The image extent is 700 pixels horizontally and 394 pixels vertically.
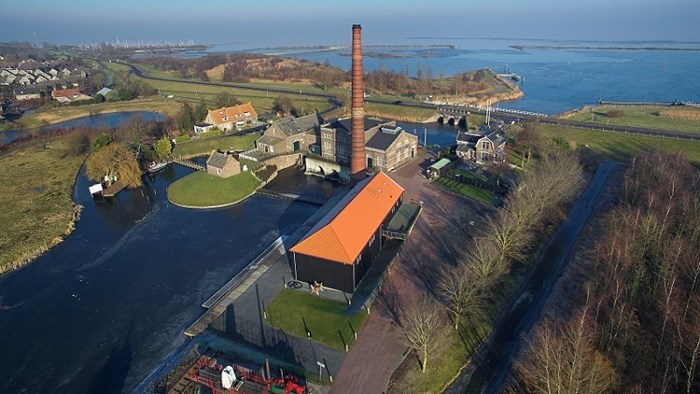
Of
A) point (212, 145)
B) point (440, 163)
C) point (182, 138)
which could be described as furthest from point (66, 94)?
point (440, 163)

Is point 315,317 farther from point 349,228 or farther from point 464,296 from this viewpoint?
point 464,296

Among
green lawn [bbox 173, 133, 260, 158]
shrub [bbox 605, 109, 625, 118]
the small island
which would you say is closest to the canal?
the small island

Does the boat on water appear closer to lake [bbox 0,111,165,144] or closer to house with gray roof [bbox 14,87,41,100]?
lake [bbox 0,111,165,144]

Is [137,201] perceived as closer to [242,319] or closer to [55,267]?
[55,267]

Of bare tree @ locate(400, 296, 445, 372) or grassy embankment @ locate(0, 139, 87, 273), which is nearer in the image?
bare tree @ locate(400, 296, 445, 372)

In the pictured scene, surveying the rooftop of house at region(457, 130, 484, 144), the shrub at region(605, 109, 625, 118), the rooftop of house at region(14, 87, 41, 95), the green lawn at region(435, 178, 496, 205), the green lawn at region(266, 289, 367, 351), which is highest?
the rooftop of house at region(14, 87, 41, 95)

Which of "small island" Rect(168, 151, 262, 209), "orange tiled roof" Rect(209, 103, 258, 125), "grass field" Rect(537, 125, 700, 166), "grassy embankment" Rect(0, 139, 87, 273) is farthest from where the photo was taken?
"orange tiled roof" Rect(209, 103, 258, 125)

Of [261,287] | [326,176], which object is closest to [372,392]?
[261,287]
